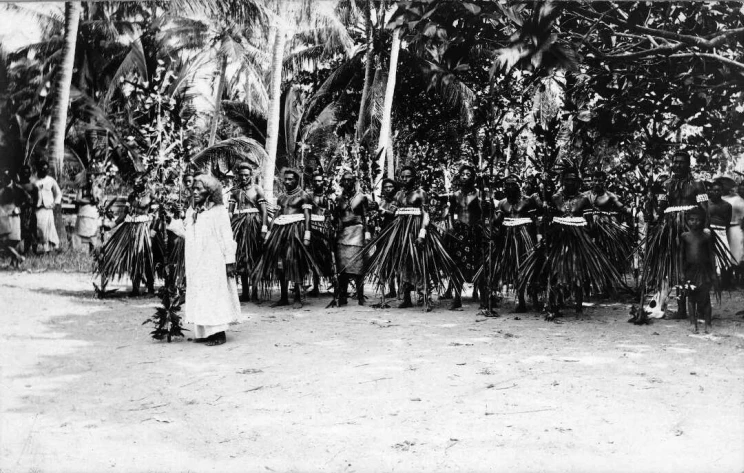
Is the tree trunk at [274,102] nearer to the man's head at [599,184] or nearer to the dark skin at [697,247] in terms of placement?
the man's head at [599,184]

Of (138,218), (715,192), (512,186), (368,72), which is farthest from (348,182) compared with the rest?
(368,72)

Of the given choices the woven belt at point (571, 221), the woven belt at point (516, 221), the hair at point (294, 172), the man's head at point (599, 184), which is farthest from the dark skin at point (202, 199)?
the man's head at point (599, 184)

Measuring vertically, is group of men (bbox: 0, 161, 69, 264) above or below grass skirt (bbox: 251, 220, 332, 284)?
above

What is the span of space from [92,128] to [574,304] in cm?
631

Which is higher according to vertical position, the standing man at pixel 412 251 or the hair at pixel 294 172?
the hair at pixel 294 172

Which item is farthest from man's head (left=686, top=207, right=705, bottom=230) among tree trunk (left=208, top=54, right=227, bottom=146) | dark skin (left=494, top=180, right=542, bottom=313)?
tree trunk (left=208, top=54, right=227, bottom=146)

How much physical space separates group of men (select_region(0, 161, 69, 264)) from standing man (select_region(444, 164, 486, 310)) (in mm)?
4598

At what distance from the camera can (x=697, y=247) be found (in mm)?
6223

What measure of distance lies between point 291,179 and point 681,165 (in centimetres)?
462

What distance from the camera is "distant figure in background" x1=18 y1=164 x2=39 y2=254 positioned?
A: 5.09 metres

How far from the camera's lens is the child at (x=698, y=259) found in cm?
622

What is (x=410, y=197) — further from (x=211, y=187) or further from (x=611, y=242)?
(x=211, y=187)

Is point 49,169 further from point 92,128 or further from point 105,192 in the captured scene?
point 105,192

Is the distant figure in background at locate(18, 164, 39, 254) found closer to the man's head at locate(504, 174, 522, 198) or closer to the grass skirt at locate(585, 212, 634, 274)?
the man's head at locate(504, 174, 522, 198)
